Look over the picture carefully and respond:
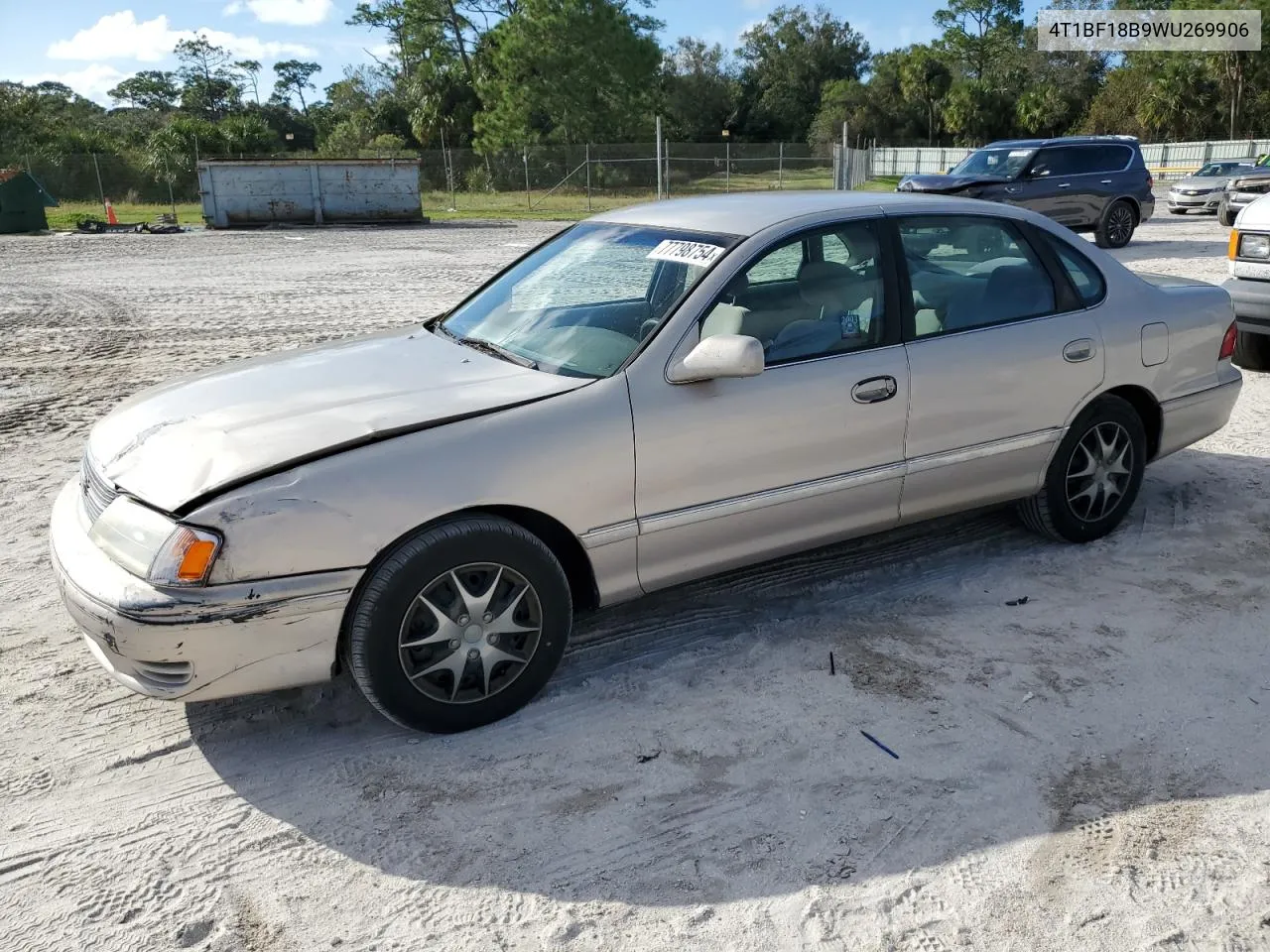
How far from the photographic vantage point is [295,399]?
3.48 m

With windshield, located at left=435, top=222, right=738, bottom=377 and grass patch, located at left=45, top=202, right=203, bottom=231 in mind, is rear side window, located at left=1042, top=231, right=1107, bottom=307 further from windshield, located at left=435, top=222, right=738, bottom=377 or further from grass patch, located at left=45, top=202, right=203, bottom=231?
grass patch, located at left=45, top=202, right=203, bottom=231

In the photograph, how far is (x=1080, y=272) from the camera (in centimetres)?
459

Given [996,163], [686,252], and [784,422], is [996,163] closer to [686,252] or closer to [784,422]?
[686,252]

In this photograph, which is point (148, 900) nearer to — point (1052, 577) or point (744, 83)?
point (1052, 577)

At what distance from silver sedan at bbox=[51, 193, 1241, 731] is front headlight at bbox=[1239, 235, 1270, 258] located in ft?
9.38

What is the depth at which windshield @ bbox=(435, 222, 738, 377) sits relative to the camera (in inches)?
145

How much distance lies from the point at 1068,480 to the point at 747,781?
242cm

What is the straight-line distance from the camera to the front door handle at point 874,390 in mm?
3865

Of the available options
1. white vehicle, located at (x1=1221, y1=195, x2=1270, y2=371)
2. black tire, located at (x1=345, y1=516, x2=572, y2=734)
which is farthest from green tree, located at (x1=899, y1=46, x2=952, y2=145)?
black tire, located at (x1=345, y1=516, x2=572, y2=734)

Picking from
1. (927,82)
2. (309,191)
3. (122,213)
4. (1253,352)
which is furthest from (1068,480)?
(927,82)

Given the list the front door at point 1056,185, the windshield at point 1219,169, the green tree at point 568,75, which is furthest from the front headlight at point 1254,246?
the green tree at point 568,75

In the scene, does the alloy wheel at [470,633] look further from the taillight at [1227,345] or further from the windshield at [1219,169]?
the windshield at [1219,169]

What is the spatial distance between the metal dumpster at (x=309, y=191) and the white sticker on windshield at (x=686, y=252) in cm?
2660

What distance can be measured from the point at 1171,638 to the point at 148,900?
11.6 feet
